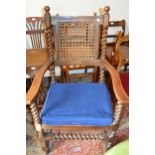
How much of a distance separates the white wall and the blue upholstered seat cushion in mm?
1197

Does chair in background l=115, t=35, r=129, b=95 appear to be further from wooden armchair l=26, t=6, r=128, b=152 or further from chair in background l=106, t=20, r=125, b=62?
wooden armchair l=26, t=6, r=128, b=152

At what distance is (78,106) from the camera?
1.46 metres

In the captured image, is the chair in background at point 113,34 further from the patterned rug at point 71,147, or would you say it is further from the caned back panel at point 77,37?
the patterned rug at point 71,147

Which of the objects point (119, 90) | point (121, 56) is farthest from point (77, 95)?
point (121, 56)

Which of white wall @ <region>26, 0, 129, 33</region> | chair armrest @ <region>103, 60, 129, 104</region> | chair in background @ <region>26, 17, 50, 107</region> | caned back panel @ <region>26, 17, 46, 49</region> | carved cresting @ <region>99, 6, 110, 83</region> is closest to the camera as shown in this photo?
chair armrest @ <region>103, 60, 129, 104</region>

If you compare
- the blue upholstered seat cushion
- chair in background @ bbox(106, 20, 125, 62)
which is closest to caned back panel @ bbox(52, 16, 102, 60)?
the blue upholstered seat cushion

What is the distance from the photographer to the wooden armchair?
1.38 meters

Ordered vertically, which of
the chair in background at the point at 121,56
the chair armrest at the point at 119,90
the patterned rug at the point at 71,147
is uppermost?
the chair in background at the point at 121,56

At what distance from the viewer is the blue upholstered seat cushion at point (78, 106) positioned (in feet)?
4.50

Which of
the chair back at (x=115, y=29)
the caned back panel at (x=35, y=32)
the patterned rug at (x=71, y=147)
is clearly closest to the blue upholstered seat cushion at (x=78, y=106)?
the patterned rug at (x=71, y=147)

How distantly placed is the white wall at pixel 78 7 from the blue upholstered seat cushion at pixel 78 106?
3.93 ft
